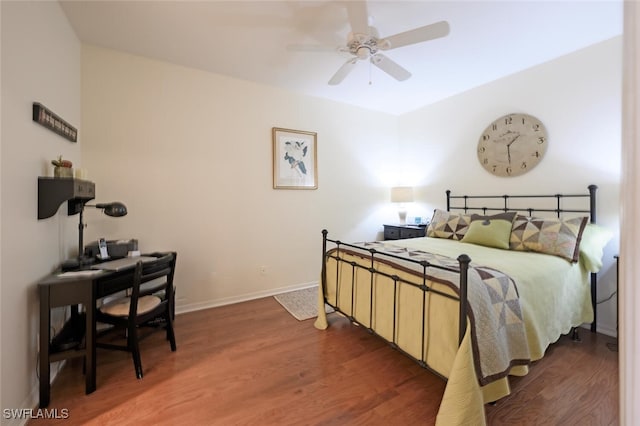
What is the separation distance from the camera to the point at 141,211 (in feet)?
9.17

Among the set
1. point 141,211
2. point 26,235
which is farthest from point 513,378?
point 141,211

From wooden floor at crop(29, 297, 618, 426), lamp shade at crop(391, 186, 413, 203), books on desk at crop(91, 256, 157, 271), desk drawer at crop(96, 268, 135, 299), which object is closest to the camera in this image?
wooden floor at crop(29, 297, 618, 426)

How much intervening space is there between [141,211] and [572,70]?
4.51 metres

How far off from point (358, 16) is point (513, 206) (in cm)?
270

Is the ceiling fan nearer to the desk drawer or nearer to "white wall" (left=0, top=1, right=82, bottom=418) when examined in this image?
"white wall" (left=0, top=1, right=82, bottom=418)

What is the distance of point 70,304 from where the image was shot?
1716 millimetres

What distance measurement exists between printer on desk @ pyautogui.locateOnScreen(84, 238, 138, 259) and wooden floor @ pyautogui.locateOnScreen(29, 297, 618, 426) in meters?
0.80

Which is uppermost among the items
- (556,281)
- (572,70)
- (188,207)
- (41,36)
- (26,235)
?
(572,70)

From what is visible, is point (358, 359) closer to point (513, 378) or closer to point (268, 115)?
point (513, 378)

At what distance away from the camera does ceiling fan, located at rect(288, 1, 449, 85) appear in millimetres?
1847

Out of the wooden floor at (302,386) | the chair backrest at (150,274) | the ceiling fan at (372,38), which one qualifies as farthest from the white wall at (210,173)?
the ceiling fan at (372,38)

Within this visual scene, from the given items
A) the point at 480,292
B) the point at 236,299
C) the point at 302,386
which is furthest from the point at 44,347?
the point at 480,292

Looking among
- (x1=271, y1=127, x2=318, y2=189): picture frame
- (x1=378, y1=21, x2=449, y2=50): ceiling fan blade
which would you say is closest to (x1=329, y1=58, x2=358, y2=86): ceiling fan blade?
(x1=378, y1=21, x2=449, y2=50): ceiling fan blade

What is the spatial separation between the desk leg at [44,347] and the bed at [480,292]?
6.28 feet
